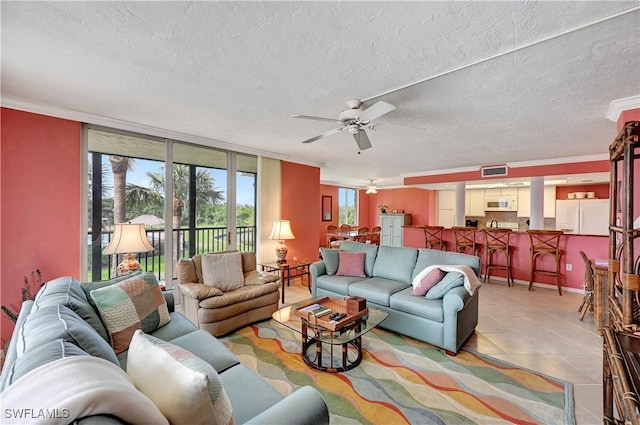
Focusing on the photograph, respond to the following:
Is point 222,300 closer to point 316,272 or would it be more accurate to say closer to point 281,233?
point 316,272

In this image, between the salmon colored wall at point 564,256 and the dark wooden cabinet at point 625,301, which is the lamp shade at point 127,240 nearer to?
the dark wooden cabinet at point 625,301

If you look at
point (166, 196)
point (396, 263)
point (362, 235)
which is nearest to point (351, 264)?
point (396, 263)

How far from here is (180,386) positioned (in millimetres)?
896

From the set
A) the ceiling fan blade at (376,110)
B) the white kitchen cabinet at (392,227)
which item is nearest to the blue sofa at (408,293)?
the ceiling fan blade at (376,110)

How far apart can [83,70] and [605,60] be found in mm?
3721

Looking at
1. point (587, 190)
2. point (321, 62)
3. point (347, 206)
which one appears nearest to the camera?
point (321, 62)

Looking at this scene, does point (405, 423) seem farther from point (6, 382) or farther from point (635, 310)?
point (6, 382)

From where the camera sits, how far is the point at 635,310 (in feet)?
4.47

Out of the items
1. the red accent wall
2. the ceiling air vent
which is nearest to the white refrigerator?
the ceiling air vent

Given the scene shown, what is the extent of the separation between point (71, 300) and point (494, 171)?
673 cm

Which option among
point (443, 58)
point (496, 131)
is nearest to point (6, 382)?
point (443, 58)

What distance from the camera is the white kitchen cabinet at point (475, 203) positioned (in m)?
8.04

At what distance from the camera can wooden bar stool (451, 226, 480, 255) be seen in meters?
5.61

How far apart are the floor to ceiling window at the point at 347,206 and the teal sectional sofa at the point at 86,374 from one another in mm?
8653
